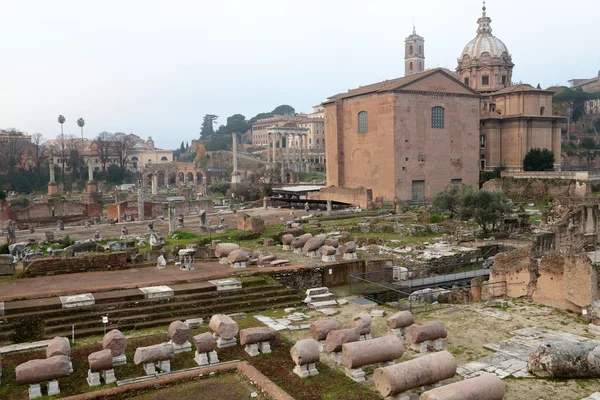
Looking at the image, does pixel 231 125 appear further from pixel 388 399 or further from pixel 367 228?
pixel 388 399

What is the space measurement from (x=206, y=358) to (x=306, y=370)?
2061mm

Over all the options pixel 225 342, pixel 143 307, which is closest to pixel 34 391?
pixel 225 342

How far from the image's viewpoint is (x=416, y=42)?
96.8 metres

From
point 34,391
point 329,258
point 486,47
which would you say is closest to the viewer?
point 34,391

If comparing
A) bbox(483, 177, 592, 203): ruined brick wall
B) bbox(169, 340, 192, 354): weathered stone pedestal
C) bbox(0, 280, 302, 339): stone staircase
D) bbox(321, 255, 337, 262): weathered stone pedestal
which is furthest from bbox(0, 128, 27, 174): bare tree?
bbox(169, 340, 192, 354): weathered stone pedestal

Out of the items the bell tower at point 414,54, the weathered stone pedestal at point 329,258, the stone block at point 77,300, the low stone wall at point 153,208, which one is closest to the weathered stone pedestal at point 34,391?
the stone block at point 77,300

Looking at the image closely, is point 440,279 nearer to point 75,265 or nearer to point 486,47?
point 75,265

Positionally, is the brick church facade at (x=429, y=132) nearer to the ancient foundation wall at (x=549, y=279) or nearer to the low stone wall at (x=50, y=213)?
the low stone wall at (x=50, y=213)

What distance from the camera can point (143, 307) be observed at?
13367mm

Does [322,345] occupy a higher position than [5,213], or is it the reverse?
[5,213]

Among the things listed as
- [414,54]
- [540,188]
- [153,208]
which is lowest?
[153,208]

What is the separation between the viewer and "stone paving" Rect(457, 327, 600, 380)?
32.5 feet

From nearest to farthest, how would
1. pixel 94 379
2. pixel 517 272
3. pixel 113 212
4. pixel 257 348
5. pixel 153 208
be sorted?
pixel 94 379 < pixel 257 348 < pixel 517 272 < pixel 113 212 < pixel 153 208

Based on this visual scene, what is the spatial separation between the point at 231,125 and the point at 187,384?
122869 mm
